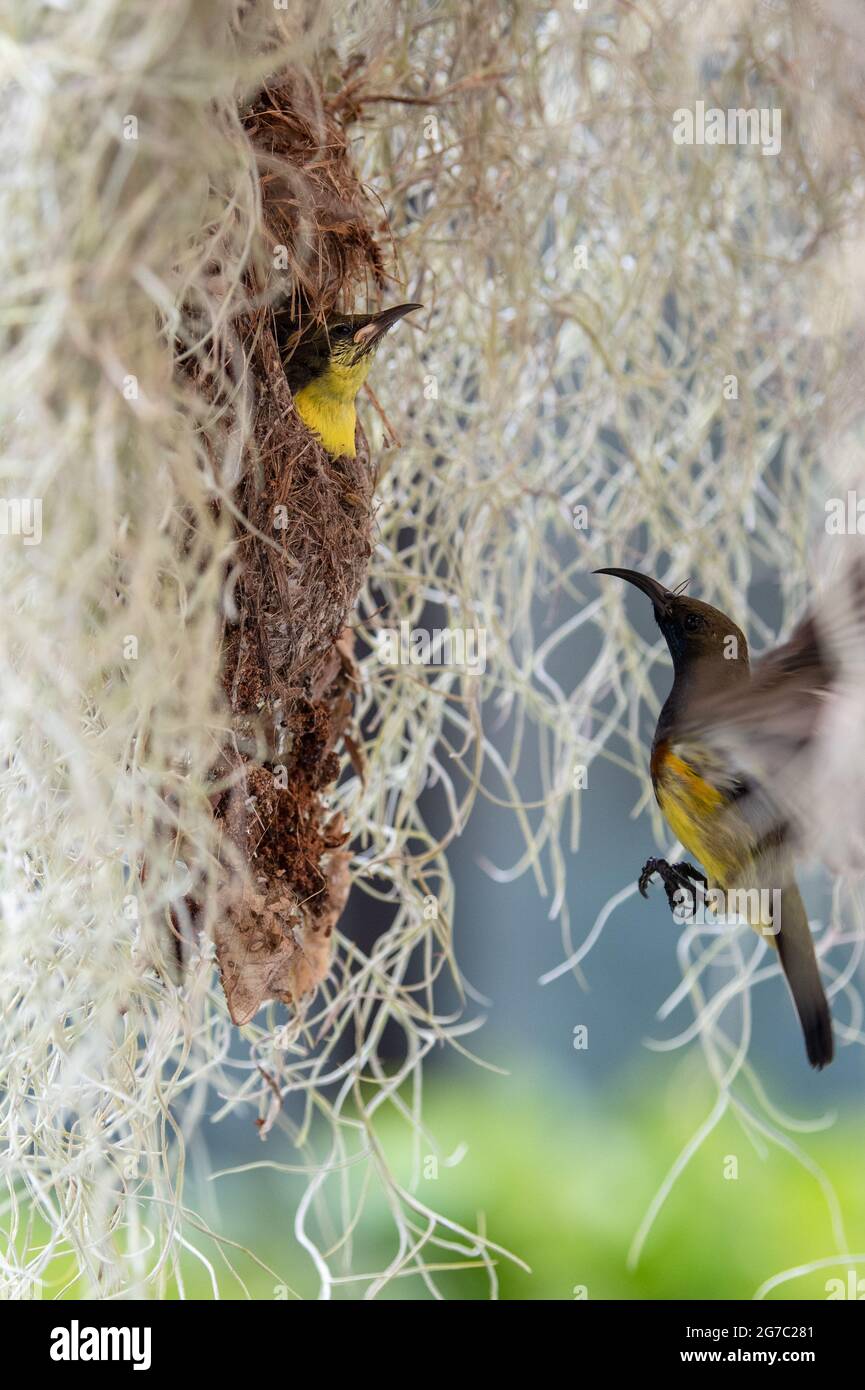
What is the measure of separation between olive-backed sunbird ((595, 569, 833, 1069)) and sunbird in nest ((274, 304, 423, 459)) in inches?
7.5

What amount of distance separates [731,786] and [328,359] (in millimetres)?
330

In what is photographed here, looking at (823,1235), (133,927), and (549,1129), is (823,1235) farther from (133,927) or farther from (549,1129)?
(133,927)

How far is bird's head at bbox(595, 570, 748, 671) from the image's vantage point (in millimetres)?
730

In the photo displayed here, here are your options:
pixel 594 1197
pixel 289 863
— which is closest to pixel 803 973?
pixel 289 863

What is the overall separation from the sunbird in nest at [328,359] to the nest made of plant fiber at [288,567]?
1 centimetres

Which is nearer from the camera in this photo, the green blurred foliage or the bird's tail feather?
the bird's tail feather

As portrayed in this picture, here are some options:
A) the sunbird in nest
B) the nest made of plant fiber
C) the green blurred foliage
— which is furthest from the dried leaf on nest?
the green blurred foliage

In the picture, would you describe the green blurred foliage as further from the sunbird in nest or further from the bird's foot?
the sunbird in nest

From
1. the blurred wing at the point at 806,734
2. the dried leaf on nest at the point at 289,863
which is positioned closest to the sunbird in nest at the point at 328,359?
the dried leaf on nest at the point at 289,863

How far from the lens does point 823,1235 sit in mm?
1084

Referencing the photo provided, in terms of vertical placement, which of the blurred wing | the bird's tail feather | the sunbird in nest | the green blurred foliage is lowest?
the green blurred foliage

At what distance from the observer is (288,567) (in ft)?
2.31

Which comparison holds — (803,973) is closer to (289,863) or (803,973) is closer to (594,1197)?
(289,863)

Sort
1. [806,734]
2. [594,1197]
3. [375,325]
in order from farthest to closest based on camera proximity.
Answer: [594,1197]
[375,325]
[806,734]
